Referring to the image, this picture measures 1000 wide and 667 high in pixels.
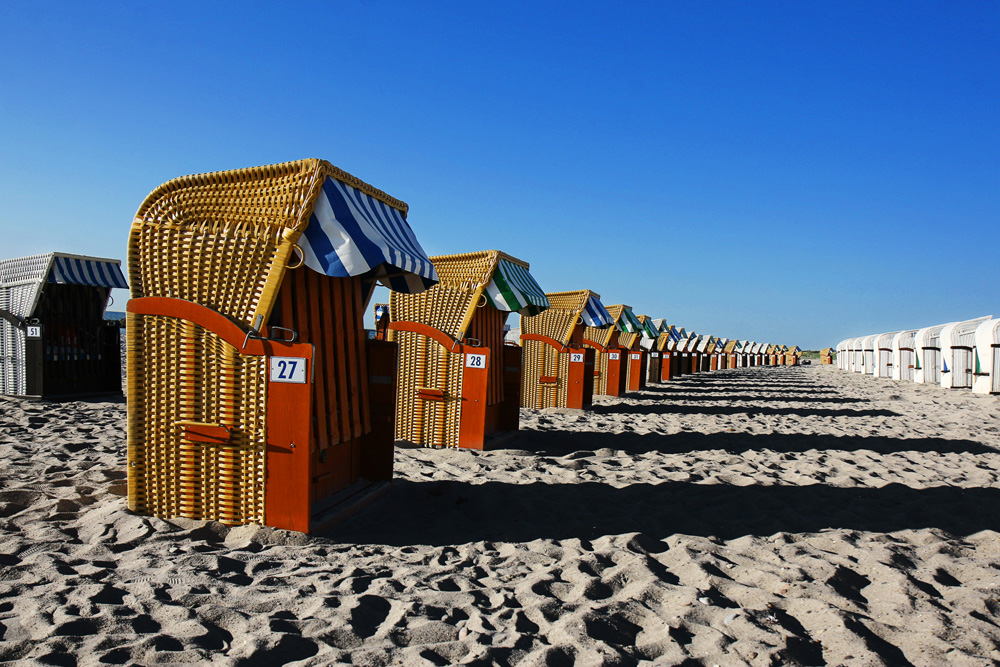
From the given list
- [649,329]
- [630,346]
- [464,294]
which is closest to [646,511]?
[464,294]

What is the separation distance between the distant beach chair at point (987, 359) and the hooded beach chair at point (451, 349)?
16.2 meters

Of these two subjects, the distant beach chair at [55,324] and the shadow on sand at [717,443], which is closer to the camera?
the shadow on sand at [717,443]

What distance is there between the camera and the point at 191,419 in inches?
162

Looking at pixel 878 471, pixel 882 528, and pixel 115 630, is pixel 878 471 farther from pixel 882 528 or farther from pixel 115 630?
pixel 115 630

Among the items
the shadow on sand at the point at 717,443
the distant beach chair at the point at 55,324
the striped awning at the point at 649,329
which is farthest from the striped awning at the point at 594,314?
the distant beach chair at the point at 55,324

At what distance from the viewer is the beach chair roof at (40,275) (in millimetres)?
10836

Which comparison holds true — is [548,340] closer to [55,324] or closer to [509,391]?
[509,391]

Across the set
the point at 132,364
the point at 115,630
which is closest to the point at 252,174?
the point at 132,364

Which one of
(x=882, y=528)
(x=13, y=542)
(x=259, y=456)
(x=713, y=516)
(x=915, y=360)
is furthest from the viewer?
(x=915, y=360)

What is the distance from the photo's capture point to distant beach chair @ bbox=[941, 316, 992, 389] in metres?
20.2

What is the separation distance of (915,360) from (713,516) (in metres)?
26.2

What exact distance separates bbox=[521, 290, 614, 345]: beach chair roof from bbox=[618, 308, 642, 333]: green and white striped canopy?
4.02 meters

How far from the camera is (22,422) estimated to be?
821 centimetres

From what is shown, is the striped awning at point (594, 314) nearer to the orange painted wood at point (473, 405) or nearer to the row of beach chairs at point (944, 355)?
the orange painted wood at point (473, 405)
